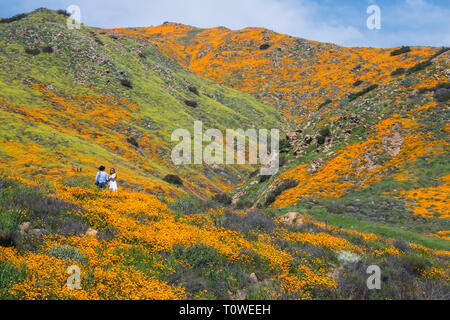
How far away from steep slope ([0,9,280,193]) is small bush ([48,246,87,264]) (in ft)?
46.2

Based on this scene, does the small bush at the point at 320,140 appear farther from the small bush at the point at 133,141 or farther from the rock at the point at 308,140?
the small bush at the point at 133,141

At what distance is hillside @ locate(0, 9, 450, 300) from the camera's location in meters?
6.76

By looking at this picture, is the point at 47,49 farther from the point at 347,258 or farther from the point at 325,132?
the point at 347,258

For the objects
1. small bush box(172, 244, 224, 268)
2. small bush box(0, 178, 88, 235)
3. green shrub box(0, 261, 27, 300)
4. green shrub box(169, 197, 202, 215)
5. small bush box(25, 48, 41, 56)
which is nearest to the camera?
green shrub box(0, 261, 27, 300)

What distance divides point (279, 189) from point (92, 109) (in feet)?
90.9

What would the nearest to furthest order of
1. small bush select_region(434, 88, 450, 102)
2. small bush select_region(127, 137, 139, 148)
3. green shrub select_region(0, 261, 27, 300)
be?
green shrub select_region(0, 261, 27, 300), small bush select_region(434, 88, 450, 102), small bush select_region(127, 137, 139, 148)

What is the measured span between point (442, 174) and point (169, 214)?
1883cm

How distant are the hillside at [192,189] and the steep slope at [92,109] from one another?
0.25 meters

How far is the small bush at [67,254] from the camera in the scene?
6641mm

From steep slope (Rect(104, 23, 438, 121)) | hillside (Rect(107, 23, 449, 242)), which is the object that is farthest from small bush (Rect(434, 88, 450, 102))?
steep slope (Rect(104, 23, 438, 121))

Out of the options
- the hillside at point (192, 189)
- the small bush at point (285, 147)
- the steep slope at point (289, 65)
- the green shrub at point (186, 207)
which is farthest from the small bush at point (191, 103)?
the green shrub at point (186, 207)

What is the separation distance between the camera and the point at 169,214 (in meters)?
12.1

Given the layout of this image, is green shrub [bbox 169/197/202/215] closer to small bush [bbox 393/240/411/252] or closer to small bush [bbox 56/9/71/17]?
small bush [bbox 393/240/411/252]

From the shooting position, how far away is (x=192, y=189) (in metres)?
29.9
